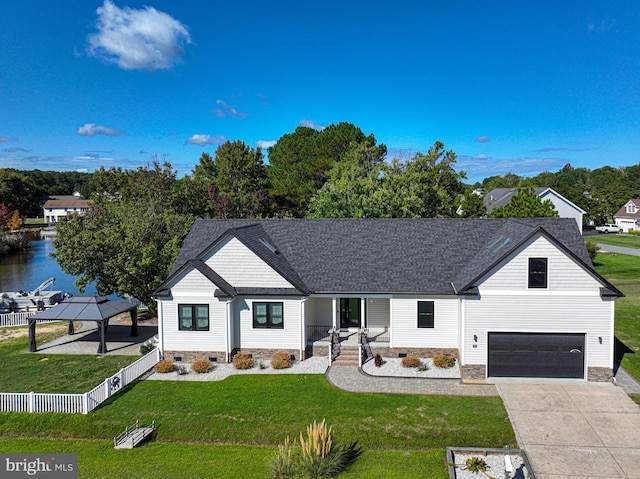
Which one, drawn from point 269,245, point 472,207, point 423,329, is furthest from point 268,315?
point 472,207

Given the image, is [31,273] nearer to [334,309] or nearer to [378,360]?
[334,309]

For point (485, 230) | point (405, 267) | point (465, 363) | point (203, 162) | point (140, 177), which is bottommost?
point (465, 363)

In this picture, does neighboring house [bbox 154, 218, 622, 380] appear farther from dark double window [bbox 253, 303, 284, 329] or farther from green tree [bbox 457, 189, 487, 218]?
green tree [bbox 457, 189, 487, 218]

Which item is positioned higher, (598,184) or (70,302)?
(598,184)

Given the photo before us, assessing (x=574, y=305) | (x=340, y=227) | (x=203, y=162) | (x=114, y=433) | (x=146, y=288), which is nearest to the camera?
(x=114, y=433)

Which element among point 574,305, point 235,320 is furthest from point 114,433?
point 574,305

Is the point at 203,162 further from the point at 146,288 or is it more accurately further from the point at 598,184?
the point at 598,184

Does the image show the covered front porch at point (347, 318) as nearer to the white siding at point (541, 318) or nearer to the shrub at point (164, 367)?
the white siding at point (541, 318)

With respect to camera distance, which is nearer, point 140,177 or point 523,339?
point 523,339
